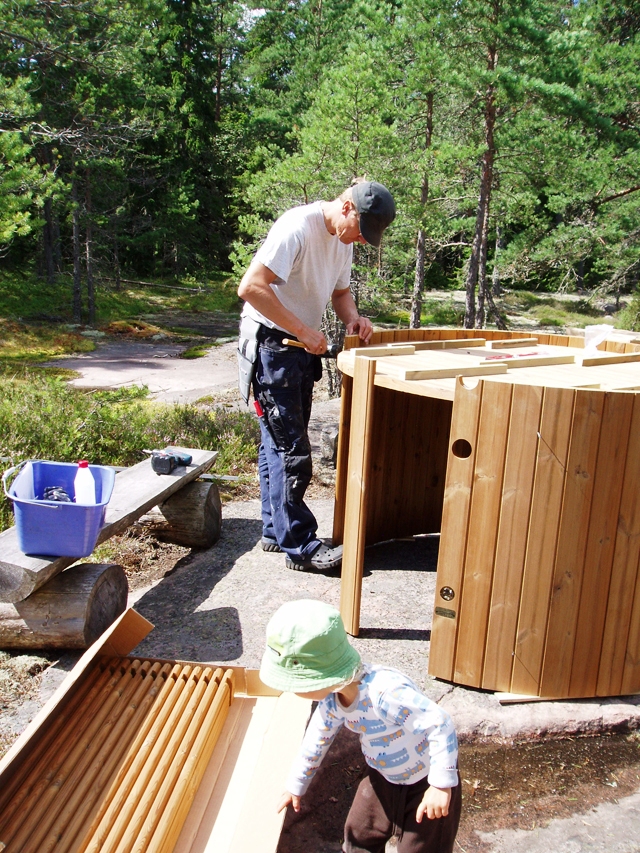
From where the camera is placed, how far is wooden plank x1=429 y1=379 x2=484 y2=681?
2.80m

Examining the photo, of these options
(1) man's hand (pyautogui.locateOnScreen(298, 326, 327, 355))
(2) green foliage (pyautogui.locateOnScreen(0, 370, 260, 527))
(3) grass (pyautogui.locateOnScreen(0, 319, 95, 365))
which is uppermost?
(1) man's hand (pyautogui.locateOnScreen(298, 326, 327, 355))

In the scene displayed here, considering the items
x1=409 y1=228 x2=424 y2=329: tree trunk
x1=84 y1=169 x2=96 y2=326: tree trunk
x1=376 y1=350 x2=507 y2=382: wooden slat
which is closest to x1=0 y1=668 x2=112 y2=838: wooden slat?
x1=376 y1=350 x2=507 y2=382: wooden slat

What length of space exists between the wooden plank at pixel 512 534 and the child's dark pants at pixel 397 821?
94 cm

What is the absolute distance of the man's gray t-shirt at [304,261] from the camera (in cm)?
356

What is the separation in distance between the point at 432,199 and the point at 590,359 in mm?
11093

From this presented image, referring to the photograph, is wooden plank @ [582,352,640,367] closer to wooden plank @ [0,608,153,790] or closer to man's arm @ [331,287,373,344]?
man's arm @ [331,287,373,344]

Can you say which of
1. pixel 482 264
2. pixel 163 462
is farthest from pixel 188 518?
pixel 482 264

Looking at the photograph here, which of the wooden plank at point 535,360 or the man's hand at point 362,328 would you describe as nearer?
the wooden plank at point 535,360

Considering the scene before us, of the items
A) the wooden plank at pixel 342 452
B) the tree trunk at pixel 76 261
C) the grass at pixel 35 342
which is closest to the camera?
the wooden plank at pixel 342 452

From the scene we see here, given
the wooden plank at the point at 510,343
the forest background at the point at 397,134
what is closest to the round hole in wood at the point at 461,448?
the wooden plank at the point at 510,343

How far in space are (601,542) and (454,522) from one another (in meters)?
0.56

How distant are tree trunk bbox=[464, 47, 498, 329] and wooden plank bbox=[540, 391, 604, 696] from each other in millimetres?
11392

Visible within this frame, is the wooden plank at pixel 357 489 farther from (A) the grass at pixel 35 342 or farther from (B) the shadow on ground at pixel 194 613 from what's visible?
(A) the grass at pixel 35 342

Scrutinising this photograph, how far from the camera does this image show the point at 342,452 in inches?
157
